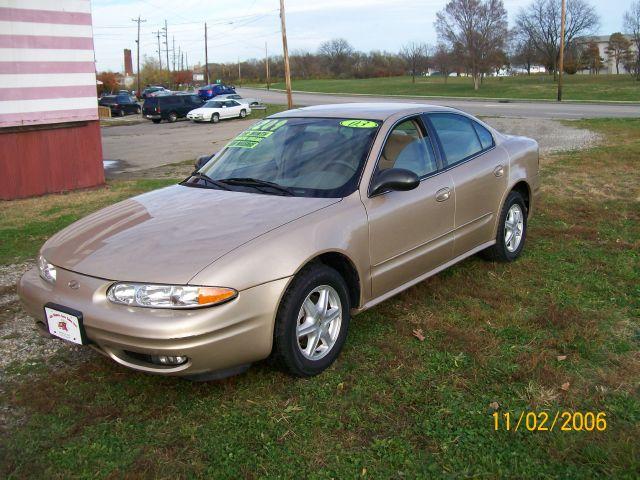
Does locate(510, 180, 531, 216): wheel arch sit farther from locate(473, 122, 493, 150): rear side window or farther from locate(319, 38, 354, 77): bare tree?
locate(319, 38, 354, 77): bare tree

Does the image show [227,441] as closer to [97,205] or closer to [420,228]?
[420,228]

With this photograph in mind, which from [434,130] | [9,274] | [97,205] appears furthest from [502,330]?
[97,205]

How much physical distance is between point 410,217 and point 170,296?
1.79 meters

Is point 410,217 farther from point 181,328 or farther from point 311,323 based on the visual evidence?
point 181,328

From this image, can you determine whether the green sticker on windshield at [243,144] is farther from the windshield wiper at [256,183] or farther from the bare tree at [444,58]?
the bare tree at [444,58]

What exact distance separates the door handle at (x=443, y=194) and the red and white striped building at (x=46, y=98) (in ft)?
25.4

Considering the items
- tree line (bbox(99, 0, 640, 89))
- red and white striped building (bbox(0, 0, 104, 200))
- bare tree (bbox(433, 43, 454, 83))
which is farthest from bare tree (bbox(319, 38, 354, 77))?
red and white striped building (bbox(0, 0, 104, 200))

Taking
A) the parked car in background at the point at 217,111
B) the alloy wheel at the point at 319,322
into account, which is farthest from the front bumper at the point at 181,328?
the parked car in background at the point at 217,111

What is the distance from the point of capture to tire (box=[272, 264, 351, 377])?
322 centimetres

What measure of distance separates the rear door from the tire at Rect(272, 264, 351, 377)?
1409 mm

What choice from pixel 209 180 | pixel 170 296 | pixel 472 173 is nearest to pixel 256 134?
pixel 209 180

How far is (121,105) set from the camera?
42.7 m

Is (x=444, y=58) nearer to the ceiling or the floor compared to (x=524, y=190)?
nearer to the ceiling

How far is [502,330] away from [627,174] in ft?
23.2
